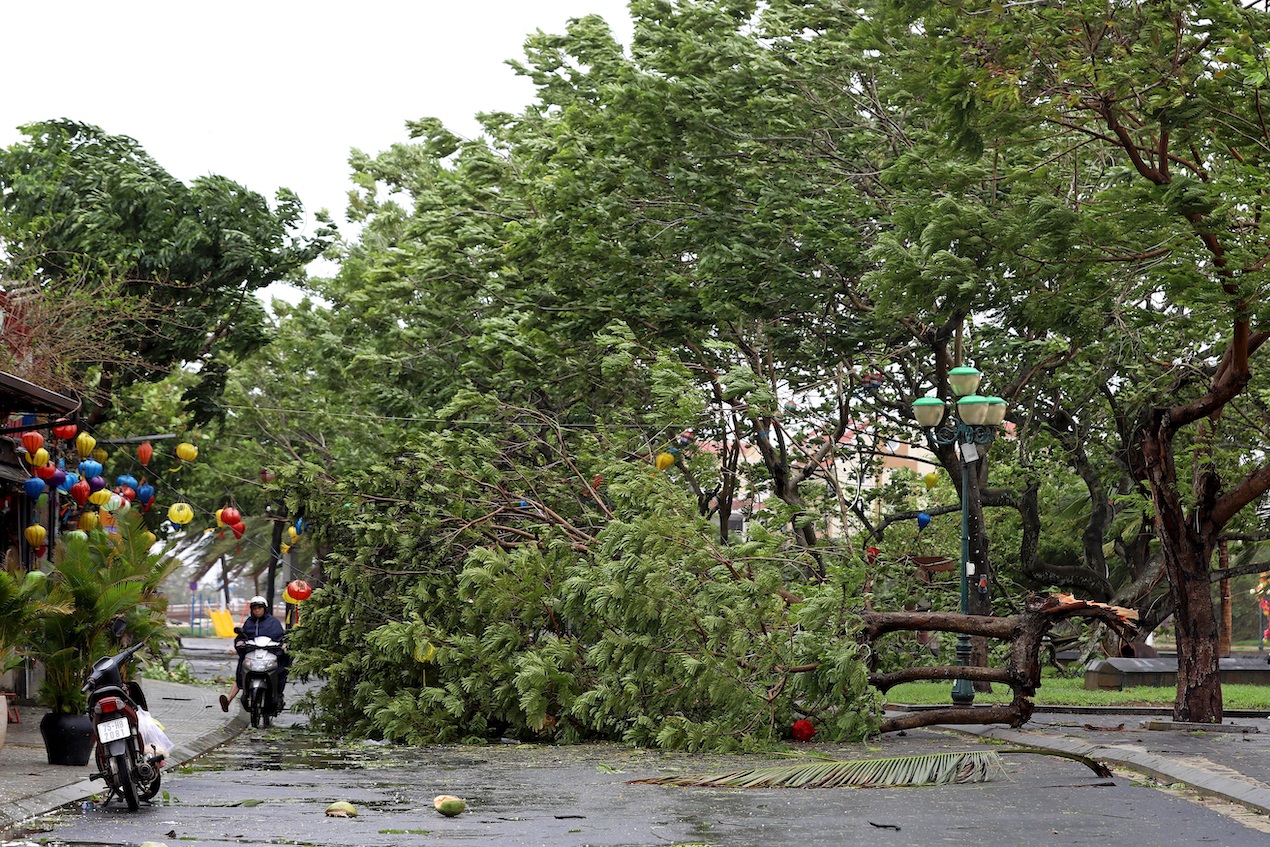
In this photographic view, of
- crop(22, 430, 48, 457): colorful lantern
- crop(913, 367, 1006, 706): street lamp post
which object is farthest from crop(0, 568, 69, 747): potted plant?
crop(913, 367, 1006, 706): street lamp post

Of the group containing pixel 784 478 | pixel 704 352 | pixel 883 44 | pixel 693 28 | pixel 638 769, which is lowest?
pixel 638 769

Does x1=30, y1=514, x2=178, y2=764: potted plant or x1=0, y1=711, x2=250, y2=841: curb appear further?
x1=30, y1=514, x2=178, y2=764: potted plant

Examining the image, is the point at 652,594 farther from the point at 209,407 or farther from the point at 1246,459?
the point at 209,407

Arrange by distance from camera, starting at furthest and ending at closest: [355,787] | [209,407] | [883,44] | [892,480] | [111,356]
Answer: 1. [209,407]
2. [892,480]
3. [111,356]
4. [883,44]
5. [355,787]

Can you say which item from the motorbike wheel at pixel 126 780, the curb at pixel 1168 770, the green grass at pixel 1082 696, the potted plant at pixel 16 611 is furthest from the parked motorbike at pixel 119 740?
the green grass at pixel 1082 696

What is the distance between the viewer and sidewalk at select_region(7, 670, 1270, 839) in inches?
469

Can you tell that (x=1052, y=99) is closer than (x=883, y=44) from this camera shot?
Yes

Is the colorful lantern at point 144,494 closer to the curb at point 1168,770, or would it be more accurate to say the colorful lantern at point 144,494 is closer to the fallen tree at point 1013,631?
the curb at point 1168,770

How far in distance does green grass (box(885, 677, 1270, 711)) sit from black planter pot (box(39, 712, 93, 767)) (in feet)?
48.1

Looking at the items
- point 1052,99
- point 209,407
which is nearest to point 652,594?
point 1052,99

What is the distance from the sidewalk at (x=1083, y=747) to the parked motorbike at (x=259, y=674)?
0.33m

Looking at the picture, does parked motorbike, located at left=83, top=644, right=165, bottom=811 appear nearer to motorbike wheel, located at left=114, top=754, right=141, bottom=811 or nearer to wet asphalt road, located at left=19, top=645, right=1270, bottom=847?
motorbike wheel, located at left=114, top=754, right=141, bottom=811

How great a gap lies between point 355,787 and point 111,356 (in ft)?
46.8

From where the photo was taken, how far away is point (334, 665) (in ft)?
67.1
